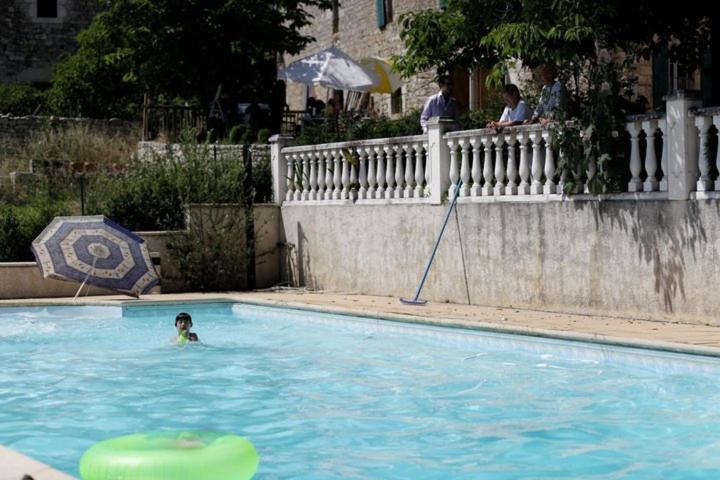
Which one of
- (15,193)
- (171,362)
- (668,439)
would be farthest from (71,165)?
(668,439)

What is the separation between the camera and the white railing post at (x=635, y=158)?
42.6 ft

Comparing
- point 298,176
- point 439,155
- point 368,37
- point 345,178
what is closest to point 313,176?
point 298,176

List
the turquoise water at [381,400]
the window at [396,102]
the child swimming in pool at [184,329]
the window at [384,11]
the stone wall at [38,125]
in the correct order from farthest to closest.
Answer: the window at [384,11] → the window at [396,102] → the stone wall at [38,125] → the child swimming in pool at [184,329] → the turquoise water at [381,400]

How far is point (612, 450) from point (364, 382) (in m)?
3.57

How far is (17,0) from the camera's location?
154 feet

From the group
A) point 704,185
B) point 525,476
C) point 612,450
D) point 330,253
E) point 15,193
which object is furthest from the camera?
point 15,193

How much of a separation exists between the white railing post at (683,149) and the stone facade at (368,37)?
58.2ft

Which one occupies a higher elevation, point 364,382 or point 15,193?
point 15,193

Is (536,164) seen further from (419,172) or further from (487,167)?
(419,172)

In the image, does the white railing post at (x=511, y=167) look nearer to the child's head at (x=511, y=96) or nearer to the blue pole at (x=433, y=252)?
the child's head at (x=511, y=96)

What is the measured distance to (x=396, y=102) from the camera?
111ft

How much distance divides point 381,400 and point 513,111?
596 cm

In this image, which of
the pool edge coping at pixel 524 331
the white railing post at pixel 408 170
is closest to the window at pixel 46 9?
the white railing post at pixel 408 170

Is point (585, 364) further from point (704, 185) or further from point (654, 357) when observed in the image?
point (704, 185)
